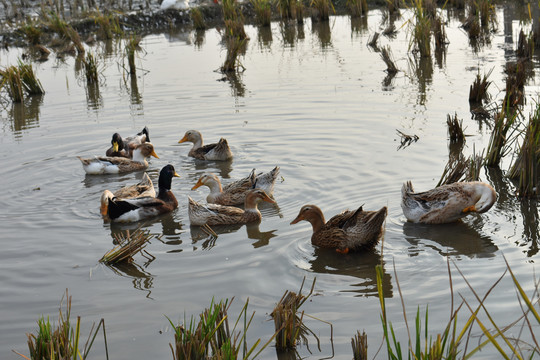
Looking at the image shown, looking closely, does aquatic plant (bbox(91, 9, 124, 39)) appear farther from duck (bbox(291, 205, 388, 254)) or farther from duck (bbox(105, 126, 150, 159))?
duck (bbox(291, 205, 388, 254))

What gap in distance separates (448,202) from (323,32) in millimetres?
15941

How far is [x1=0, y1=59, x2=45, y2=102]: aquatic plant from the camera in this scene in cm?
1480

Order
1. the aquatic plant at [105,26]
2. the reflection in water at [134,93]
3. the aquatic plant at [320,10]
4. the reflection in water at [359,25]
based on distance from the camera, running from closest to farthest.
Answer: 1. the reflection in water at [134,93]
2. the reflection in water at [359,25]
3. the aquatic plant at [105,26]
4. the aquatic plant at [320,10]

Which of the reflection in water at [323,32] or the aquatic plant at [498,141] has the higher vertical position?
the reflection in water at [323,32]

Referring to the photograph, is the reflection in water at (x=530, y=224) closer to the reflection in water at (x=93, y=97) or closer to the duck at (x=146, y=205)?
the duck at (x=146, y=205)

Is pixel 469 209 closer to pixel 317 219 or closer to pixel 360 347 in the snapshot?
pixel 317 219

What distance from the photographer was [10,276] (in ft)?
21.8

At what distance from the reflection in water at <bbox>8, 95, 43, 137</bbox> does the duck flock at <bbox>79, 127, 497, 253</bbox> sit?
10.1 feet

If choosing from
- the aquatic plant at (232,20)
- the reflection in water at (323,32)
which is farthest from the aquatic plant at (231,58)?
the reflection in water at (323,32)

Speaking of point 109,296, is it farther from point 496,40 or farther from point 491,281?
point 496,40

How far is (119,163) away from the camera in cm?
1059

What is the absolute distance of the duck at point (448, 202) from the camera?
7270 mm

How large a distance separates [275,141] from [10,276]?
535 cm

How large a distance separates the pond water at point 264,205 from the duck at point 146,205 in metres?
0.19
